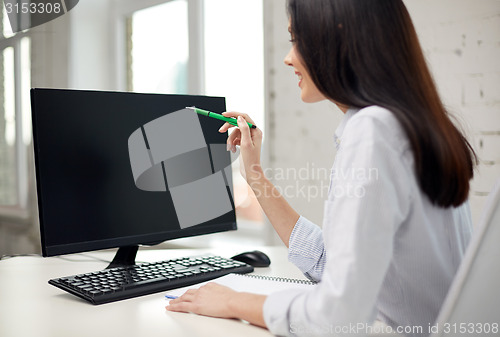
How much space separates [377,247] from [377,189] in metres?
0.07

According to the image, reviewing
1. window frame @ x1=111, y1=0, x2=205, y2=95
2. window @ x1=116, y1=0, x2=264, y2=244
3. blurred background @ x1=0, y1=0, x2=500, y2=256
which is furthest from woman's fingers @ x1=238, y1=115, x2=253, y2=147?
window frame @ x1=111, y1=0, x2=205, y2=95

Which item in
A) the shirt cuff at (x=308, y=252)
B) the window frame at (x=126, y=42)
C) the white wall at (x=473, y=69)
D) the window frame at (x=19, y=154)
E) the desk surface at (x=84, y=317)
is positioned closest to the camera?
the desk surface at (x=84, y=317)

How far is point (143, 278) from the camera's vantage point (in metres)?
0.99

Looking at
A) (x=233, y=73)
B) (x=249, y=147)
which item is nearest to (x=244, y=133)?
(x=249, y=147)

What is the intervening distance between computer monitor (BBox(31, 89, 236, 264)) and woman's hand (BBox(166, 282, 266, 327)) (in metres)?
0.28

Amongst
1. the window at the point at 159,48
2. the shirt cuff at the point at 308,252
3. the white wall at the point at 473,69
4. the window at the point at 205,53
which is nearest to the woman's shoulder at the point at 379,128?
the shirt cuff at the point at 308,252

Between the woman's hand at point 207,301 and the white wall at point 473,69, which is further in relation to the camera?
the white wall at point 473,69

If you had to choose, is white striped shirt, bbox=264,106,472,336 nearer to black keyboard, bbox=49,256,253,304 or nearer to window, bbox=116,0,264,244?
black keyboard, bbox=49,256,253,304

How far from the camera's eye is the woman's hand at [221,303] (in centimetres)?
77

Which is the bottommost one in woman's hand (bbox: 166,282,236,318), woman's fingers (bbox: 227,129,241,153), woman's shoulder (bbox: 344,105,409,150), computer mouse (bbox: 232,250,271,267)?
computer mouse (bbox: 232,250,271,267)

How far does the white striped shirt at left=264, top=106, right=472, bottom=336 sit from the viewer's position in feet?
2.08

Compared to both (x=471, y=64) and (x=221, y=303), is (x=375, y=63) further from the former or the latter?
(x=471, y=64)

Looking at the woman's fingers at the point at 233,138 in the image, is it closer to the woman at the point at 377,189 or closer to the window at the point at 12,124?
the woman at the point at 377,189

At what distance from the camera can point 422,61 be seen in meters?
0.80
